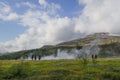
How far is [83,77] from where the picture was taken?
246ft

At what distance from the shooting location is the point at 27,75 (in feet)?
262

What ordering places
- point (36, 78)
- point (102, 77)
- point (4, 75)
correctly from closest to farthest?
point (36, 78), point (102, 77), point (4, 75)

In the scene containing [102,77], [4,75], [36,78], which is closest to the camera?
[36,78]

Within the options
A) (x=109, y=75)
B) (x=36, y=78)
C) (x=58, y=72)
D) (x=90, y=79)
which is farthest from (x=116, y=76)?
(x=36, y=78)

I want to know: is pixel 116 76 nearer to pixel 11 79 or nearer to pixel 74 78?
pixel 74 78

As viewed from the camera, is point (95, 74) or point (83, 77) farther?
point (95, 74)

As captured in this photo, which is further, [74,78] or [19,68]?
[19,68]

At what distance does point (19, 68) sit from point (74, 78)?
1663 centimetres

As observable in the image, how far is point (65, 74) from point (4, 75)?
1632 cm

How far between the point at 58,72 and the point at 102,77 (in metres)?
12.0

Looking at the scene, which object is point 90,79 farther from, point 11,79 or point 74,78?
point 11,79

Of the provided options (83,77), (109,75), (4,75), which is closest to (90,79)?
(83,77)

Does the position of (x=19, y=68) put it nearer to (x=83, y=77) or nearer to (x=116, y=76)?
(x=83, y=77)

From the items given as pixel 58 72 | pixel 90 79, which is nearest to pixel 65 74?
pixel 58 72
